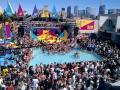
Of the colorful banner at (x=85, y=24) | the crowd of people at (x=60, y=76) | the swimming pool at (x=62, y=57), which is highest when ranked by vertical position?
the colorful banner at (x=85, y=24)

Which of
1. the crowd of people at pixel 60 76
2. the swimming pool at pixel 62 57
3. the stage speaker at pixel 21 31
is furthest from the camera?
the stage speaker at pixel 21 31

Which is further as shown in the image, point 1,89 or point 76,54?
point 76,54

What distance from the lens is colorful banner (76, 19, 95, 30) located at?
47812mm

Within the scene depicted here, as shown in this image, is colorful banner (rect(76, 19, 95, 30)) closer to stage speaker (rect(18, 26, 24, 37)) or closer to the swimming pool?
stage speaker (rect(18, 26, 24, 37))

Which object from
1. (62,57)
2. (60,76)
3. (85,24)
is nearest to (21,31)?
(85,24)

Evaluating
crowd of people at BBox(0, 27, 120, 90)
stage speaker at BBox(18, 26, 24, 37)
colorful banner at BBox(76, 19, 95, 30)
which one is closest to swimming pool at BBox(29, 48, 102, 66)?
crowd of people at BBox(0, 27, 120, 90)

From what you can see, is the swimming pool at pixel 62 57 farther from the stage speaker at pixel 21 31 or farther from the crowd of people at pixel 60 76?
the stage speaker at pixel 21 31

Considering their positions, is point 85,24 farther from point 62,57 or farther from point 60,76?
point 60,76

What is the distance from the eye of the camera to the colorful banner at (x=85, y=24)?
4781cm

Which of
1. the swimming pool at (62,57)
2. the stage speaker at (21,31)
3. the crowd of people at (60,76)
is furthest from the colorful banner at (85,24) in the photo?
the crowd of people at (60,76)

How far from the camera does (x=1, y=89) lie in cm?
1537

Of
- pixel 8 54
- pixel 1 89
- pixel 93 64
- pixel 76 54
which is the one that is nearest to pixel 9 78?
pixel 1 89

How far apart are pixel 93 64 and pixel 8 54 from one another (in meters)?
9.42

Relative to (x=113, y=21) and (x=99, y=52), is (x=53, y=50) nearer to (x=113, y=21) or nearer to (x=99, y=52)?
(x=99, y=52)
